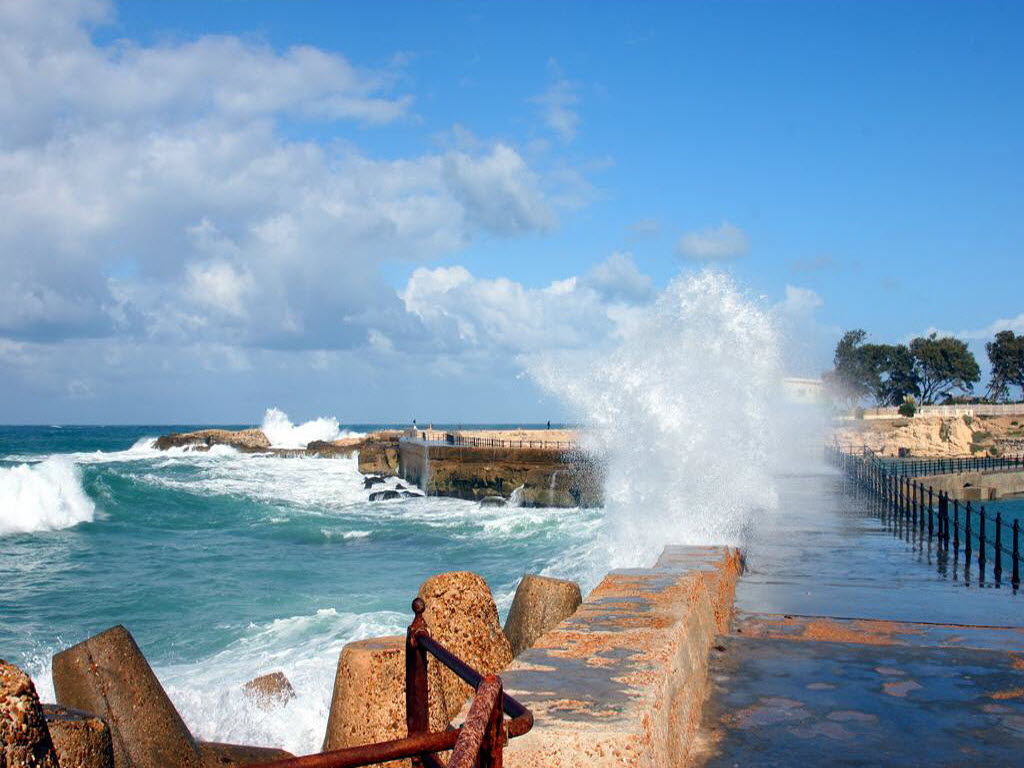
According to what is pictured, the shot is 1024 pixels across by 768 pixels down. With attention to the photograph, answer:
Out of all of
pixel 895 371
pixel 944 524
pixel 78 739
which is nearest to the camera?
pixel 78 739

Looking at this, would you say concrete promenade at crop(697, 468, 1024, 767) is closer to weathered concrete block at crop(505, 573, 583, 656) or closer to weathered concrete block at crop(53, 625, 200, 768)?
weathered concrete block at crop(505, 573, 583, 656)

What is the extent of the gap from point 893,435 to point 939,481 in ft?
119

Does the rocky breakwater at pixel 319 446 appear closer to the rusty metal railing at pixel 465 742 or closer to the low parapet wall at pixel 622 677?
the low parapet wall at pixel 622 677

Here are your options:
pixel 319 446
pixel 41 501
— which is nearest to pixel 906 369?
pixel 319 446

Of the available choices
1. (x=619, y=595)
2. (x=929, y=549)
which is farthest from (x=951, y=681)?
(x=929, y=549)

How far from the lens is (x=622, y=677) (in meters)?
3.14

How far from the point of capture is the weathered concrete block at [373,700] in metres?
5.32

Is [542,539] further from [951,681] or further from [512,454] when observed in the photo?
[951,681]

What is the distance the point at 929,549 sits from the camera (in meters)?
11.1

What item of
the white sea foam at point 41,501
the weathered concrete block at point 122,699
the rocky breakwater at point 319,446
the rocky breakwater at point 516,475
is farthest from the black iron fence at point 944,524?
the rocky breakwater at point 319,446

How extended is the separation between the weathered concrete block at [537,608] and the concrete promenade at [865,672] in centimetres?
138

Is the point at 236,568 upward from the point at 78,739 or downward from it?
downward

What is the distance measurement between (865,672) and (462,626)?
2404 millimetres

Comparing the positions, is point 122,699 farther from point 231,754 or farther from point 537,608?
point 537,608
